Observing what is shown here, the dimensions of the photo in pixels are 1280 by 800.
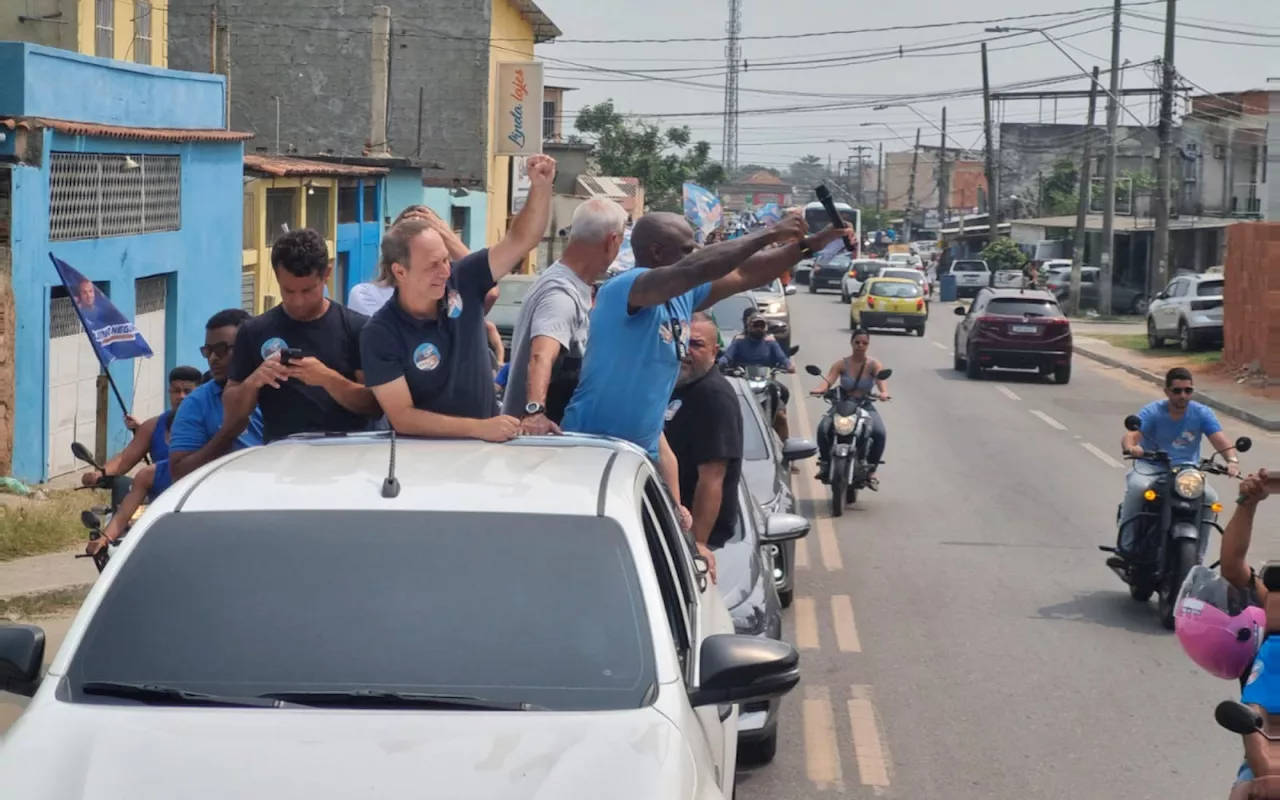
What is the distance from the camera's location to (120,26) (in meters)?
21.7

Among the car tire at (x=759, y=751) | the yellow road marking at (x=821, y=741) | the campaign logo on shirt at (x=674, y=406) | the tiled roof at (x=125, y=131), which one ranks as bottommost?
the yellow road marking at (x=821, y=741)

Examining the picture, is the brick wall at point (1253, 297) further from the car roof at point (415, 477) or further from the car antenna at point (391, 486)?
the car antenna at point (391, 486)

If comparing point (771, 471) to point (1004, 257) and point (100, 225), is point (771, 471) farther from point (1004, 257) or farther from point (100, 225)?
point (1004, 257)

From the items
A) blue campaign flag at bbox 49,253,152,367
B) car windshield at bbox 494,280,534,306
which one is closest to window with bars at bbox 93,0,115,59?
car windshield at bbox 494,280,534,306

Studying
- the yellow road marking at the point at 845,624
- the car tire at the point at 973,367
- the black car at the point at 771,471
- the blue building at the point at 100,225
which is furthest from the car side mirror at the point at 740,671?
the car tire at the point at 973,367

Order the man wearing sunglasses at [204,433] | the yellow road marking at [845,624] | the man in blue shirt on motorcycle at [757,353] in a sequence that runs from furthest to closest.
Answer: the man in blue shirt on motorcycle at [757,353] → the yellow road marking at [845,624] → the man wearing sunglasses at [204,433]

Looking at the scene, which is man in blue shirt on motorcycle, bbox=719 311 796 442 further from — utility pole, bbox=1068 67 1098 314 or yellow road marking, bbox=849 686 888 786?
utility pole, bbox=1068 67 1098 314

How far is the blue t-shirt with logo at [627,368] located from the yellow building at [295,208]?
1661 cm

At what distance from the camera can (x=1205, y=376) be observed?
31.7 meters

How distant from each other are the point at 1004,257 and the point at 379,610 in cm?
6711

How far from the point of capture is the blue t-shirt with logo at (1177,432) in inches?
437

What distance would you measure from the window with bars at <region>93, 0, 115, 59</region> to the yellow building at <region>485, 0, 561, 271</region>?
74.2 feet

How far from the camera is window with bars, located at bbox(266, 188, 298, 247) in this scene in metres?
26.4

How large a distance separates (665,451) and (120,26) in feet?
56.5
